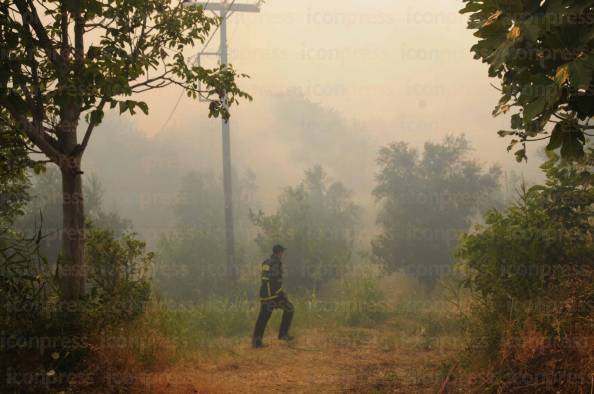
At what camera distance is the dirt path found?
6574 millimetres

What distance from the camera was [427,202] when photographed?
21375 mm

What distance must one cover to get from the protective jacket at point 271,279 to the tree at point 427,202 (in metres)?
10.7

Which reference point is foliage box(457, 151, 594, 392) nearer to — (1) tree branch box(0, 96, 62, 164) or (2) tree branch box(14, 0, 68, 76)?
(1) tree branch box(0, 96, 62, 164)

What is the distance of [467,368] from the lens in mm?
6598

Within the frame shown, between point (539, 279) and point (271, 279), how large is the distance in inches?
208

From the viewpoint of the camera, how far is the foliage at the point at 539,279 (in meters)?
5.50

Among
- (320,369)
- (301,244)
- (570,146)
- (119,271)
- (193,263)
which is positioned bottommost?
(320,369)

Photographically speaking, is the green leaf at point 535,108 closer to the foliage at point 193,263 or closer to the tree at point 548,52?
the tree at point 548,52

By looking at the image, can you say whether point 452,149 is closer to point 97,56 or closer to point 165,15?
point 165,15

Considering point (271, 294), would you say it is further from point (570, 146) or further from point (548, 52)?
point (548, 52)

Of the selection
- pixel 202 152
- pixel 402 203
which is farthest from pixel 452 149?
pixel 202 152

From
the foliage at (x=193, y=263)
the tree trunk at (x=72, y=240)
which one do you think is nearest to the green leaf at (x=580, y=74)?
the tree trunk at (x=72, y=240)

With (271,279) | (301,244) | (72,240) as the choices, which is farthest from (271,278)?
(301,244)

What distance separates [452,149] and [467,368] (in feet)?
57.2
